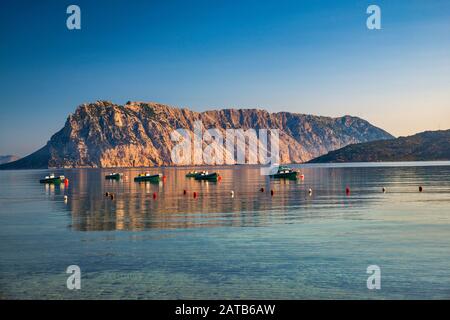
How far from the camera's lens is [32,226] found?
60.4m

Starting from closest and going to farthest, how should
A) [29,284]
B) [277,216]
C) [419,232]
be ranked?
[29,284], [419,232], [277,216]

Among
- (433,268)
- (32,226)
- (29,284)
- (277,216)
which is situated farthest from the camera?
(277,216)

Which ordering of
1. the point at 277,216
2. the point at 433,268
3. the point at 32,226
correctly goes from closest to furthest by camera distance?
the point at 433,268 < the point at 32,226 < the point at 277,216

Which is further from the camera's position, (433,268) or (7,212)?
(7,212)

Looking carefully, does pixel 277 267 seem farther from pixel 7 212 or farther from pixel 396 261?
pixel 7 212

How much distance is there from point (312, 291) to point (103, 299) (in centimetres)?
1088

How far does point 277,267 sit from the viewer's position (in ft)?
116

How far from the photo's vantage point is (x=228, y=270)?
113 ft

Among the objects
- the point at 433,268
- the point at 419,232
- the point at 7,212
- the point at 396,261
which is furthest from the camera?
the point at 7,212
